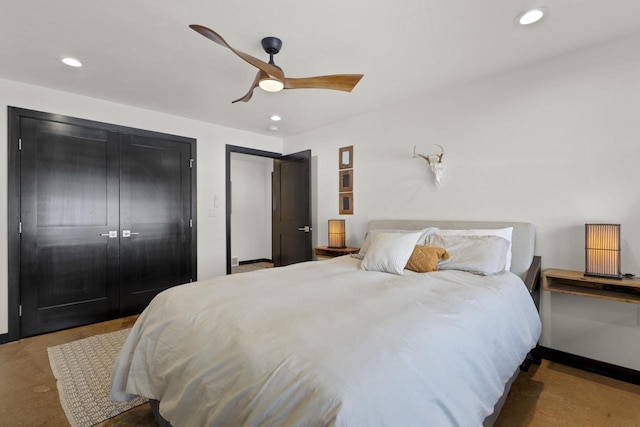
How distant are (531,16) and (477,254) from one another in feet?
5.47

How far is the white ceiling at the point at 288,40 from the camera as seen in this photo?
1.87m

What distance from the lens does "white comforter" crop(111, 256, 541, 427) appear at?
915 mm

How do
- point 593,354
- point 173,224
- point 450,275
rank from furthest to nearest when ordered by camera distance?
point 173,224 < point 593,354 < point 450,275

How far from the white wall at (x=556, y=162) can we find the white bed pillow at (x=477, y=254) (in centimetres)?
50

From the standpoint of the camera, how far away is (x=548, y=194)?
2.51 meters

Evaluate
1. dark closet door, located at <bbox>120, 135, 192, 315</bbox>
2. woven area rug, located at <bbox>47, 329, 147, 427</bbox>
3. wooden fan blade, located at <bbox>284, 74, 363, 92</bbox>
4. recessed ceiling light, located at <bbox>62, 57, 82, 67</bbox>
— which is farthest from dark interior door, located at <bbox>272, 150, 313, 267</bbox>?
recessed ceiling light, located at <bbox>62, 57, 82, 67</bbox>

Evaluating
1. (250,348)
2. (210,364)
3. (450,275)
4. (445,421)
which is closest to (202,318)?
(210,364)

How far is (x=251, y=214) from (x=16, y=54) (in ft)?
15.7

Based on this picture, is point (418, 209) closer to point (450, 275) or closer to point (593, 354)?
point (450, 275)

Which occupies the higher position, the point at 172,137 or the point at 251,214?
the point at 172,137

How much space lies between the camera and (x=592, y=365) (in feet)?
7.66

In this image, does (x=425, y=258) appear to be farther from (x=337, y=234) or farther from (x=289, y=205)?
(x=289, y=205)

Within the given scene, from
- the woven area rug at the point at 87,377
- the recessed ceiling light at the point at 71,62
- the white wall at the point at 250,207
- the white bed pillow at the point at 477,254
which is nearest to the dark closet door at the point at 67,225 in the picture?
the woven area rug at the point at 87,377

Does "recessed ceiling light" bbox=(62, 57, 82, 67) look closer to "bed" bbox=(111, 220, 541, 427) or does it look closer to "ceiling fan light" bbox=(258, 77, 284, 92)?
"ceiling fan light" bbox=(258, 77, 284, 92)
